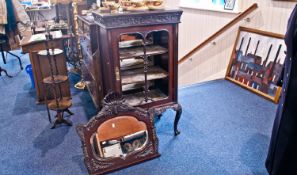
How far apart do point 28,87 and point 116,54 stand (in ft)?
7.57

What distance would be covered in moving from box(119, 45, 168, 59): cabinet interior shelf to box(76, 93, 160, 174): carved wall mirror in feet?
1.16

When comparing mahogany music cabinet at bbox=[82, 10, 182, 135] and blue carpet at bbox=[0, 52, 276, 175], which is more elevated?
mahogany music cabinet at bbox=[82, 10, 182, 135]

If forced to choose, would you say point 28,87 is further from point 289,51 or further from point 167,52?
point 289,51

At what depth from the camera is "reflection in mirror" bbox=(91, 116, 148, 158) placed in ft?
6.72

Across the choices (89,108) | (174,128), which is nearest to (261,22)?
(174,128)

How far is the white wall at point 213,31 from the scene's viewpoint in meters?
3.18

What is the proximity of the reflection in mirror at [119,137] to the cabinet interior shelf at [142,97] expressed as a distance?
0.71 feet

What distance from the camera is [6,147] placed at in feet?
7.89

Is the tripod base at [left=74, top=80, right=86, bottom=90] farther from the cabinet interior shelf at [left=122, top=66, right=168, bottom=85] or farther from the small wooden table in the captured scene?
the cabinet interior shelf at [left=122, top=66, right=168, bottom=85]

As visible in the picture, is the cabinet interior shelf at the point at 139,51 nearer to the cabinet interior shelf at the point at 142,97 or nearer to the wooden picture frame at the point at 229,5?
the cabinet interior shelf at the point at 142,97

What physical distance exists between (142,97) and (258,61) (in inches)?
71.1

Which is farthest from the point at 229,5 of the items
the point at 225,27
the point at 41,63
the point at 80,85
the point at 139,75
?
the point at 41,63

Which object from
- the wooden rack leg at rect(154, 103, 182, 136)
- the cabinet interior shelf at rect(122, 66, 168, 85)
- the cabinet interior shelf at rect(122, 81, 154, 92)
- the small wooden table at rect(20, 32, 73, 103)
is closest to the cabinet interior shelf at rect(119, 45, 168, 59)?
the cabinet interior shelf at rect(122, 66, 168, 85)

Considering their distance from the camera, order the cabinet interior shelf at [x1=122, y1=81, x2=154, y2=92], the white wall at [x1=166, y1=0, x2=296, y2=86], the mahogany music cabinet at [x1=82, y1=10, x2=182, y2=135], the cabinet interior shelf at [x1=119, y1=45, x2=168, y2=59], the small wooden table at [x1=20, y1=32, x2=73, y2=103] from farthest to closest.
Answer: the white wall at [x1=166, y1=0, x2=296, y2=86] < the small wooden table at [x1=20, y1=32, x2=73, y2=103] < the cabinet interior shelf at [x1=122, y1=81, x2=154, y2=92] < the cabinet interior shelf at [x1=119, y1=45, x2=168, y2=59] < the mahogany music cabinet at [x1=82, y1=10, x2=182, y2=135]
